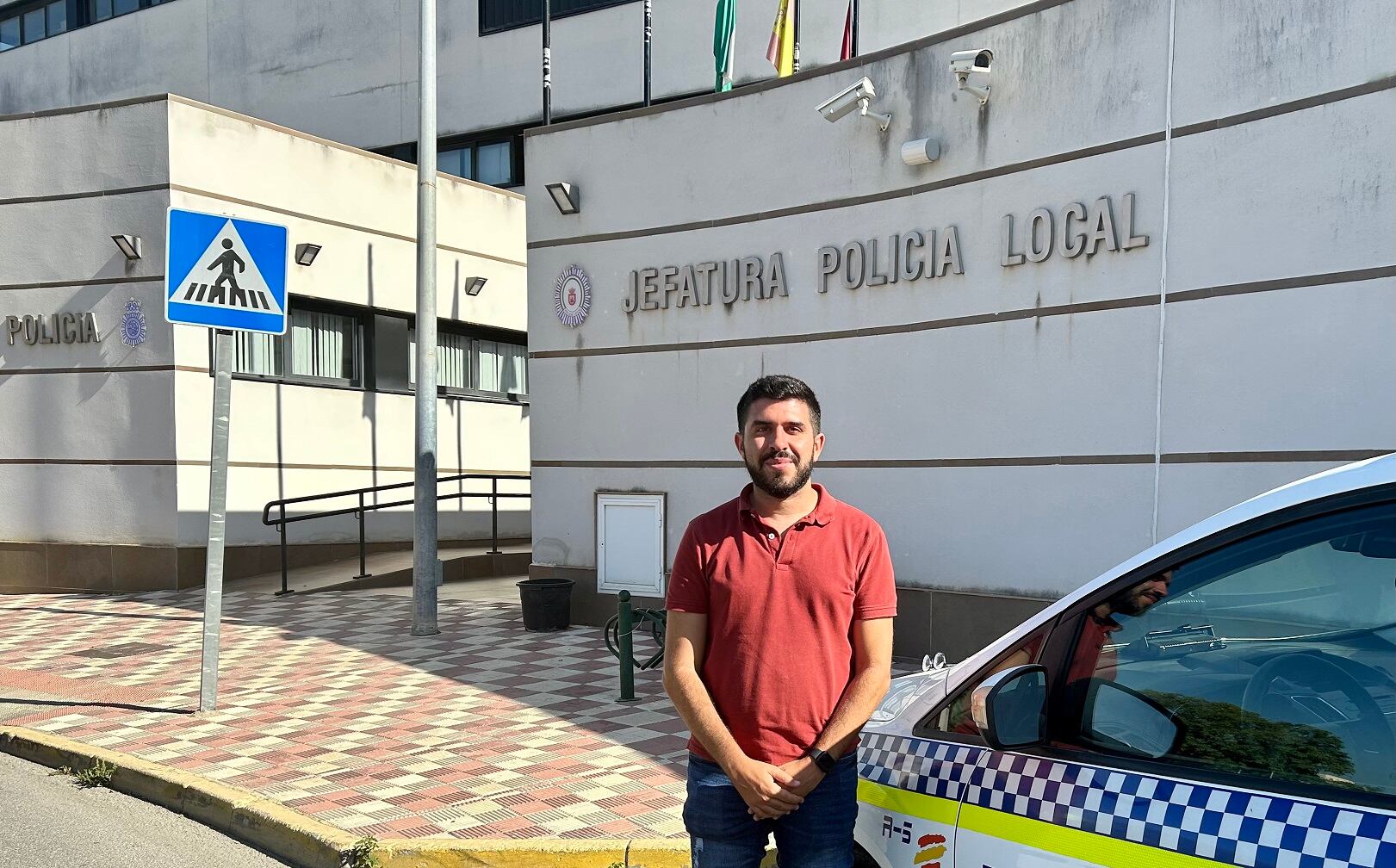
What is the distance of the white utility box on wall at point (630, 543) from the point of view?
10.9 m

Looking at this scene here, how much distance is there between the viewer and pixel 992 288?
8578mm

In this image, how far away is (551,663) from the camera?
9414 mm

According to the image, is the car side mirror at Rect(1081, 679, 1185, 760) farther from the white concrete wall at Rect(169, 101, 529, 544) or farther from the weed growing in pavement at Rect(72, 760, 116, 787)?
the white concrete wall at Rect(169, 101, 529, 544)

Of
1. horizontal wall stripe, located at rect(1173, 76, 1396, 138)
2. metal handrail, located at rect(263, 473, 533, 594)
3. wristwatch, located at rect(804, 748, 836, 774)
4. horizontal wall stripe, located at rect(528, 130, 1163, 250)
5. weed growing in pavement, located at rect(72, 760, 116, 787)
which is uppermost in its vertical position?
horizontal wall stripe, located at rect(1173, 76, 1396, 138)

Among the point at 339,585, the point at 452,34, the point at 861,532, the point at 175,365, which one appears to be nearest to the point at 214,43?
the point at 452,34

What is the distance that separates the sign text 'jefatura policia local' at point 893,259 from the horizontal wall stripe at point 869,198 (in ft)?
1.04

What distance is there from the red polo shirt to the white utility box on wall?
25.4 ft

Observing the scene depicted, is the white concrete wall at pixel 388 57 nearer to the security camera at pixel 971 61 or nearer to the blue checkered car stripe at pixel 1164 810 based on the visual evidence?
the security camera at pixel 971 61

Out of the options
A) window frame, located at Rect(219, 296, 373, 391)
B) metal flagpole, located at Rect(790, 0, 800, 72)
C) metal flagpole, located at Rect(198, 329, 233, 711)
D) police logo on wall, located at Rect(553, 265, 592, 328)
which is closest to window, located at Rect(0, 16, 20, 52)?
window frame, located at Rect(219, 296, 373, 391)

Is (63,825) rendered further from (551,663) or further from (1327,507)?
(1327,507)

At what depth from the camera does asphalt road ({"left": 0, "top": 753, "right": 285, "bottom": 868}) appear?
5.23m

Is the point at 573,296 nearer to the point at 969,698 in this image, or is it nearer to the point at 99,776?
the point at 99,776

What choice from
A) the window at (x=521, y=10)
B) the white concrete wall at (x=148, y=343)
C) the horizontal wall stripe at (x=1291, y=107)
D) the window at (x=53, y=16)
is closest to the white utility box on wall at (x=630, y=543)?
the horizontal wall stripe at (x=1291, y=107)

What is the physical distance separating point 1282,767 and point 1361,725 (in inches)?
6.2
